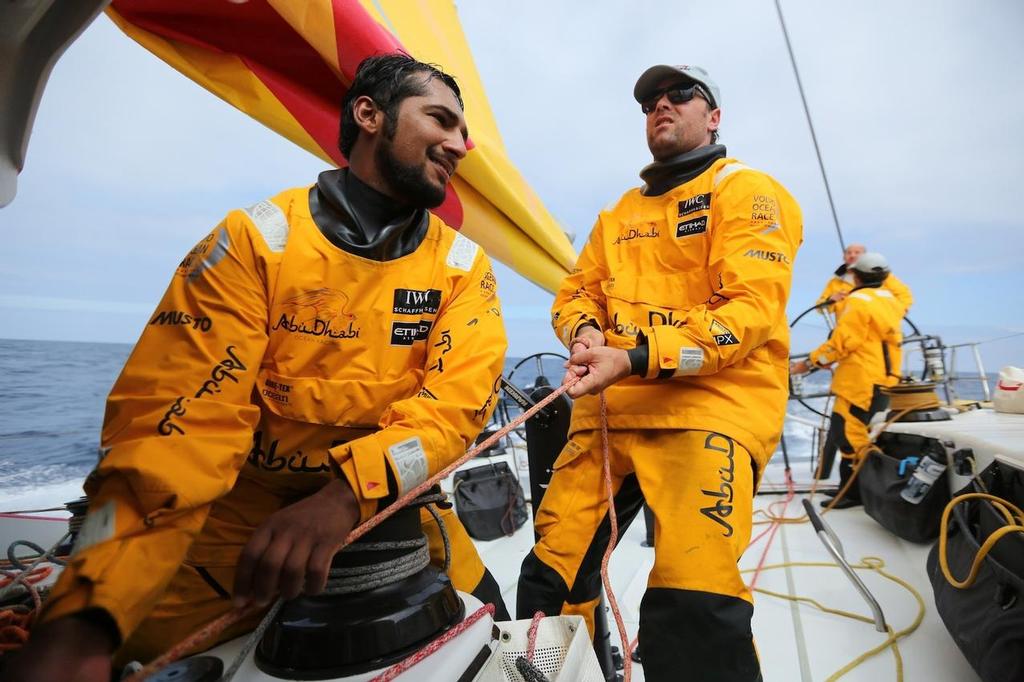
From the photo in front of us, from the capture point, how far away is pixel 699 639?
1069 mm

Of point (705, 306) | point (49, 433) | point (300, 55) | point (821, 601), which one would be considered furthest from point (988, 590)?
point (49, 433)

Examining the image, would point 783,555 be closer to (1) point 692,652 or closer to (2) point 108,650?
(1) point 692,652

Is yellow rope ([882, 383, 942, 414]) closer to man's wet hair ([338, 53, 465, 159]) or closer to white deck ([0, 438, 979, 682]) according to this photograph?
white deck ([0, 438, 979, 682])

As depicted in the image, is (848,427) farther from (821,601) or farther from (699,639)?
(699,639)

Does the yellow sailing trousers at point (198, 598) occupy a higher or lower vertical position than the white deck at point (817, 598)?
higher

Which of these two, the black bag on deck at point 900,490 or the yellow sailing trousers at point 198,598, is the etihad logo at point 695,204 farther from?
the black bag on deck at point 900,490

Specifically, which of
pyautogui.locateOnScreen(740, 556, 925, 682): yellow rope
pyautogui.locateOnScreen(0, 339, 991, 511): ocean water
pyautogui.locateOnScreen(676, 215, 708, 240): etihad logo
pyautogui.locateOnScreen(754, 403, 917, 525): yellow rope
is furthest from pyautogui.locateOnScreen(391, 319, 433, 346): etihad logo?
pyautogui.locateOnScreen(754, 403, 917, 525): yellow rope

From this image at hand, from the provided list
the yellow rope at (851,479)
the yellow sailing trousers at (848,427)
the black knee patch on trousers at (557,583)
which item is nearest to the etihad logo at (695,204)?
the black knee patch on trousers at (557,583)

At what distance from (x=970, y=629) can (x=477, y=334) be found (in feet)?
5.22

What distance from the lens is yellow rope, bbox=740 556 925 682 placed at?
1751mm

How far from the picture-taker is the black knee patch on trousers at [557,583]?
1294 millimetres

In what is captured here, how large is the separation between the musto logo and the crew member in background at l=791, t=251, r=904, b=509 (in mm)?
4120

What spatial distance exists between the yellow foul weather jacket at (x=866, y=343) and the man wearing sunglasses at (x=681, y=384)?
3.21m

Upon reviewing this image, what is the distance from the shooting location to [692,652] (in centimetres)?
107
